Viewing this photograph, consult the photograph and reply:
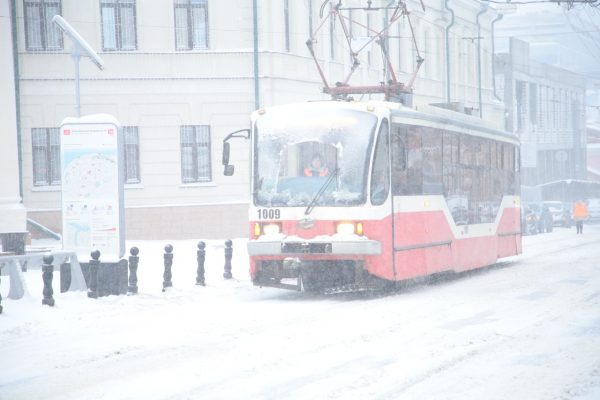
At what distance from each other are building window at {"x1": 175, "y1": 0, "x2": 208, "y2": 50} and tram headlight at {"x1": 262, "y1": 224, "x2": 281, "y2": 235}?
18323 mm

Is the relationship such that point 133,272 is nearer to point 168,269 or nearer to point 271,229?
point 168,269

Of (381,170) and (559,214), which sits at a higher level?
(381,170)

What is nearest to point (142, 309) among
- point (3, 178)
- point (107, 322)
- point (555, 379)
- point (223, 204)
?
point (107, 322)

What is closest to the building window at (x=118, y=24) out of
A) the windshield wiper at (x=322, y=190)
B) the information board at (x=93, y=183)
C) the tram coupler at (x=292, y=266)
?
the information board at (x=93, y=183)

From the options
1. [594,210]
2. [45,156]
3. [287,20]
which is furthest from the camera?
[594,210]

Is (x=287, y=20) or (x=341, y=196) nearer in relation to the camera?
(x=341, y=196)

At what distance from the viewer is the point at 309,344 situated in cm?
1116

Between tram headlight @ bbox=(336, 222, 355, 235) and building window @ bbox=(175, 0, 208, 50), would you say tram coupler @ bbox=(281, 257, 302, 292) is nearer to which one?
tram headlight @ bbox=(336, 222, 355, 235)

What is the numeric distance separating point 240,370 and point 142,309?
591cm

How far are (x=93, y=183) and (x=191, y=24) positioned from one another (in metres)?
17.2

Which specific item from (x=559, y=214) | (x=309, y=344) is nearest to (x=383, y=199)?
(x=309, y=344)

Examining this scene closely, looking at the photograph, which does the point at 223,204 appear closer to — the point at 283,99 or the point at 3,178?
the point at 283,99

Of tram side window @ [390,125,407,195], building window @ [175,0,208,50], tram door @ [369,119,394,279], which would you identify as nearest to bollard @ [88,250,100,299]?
tram door @ [369,119,394,279]

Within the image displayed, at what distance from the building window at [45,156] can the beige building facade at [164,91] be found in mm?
30
